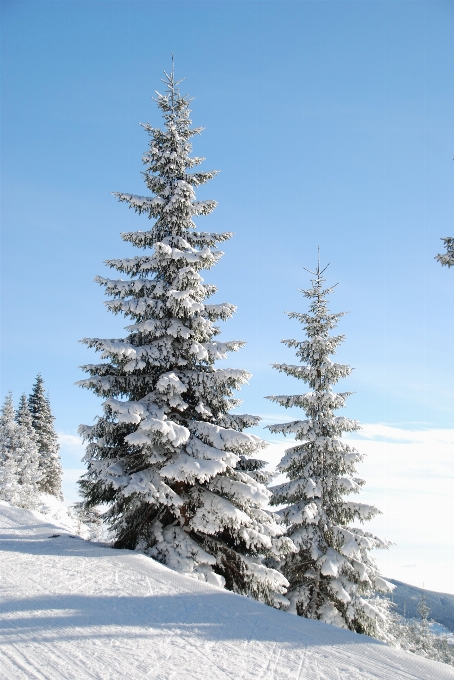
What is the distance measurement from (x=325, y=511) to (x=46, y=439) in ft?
138

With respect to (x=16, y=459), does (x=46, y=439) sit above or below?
above

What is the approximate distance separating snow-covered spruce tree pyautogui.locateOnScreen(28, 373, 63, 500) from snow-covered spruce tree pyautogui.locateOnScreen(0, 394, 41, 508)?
4.36m

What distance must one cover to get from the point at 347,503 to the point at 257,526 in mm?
4514

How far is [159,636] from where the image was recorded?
18.7 ft

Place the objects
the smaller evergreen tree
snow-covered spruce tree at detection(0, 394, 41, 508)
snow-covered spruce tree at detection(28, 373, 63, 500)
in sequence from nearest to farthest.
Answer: the smaller evergreen tree
snow-covered spruce tree at detection(0, 394, 41, 508)
snow-covered spruce tree at detection(28, 373, 63, 500)

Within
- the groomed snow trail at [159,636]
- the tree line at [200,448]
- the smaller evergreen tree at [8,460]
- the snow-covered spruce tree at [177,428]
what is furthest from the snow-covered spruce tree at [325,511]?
the smaller evergreen tree at [8,460]

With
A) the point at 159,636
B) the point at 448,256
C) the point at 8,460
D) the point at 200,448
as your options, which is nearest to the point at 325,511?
the point at 200,448

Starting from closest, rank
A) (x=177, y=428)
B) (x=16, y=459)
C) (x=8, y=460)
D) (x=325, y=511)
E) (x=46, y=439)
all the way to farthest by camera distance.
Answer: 1. (x=177, y=428)
2. (x=325, y=511)
3. (x=8, y=460)
4. (x=16, y=459)
5. (x=46, y=439)

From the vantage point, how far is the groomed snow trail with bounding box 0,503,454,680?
16.2 ft

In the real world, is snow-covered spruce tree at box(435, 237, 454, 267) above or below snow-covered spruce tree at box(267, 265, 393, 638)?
above

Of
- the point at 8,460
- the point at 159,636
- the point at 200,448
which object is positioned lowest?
the point at 159,636

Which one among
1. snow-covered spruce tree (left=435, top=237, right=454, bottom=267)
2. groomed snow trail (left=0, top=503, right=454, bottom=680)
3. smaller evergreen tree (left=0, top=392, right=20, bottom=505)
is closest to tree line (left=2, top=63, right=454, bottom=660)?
snow-covered spruce tree (left=435, top=237, right=454, bottom=267)

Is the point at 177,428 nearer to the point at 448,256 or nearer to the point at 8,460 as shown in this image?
the point at 448,256

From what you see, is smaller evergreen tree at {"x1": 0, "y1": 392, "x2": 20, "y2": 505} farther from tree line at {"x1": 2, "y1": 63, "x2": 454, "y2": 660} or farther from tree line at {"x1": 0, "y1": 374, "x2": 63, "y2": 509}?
tree line at {"x1": 2, "y1": 63, "x2": 454, "y2": 660}
